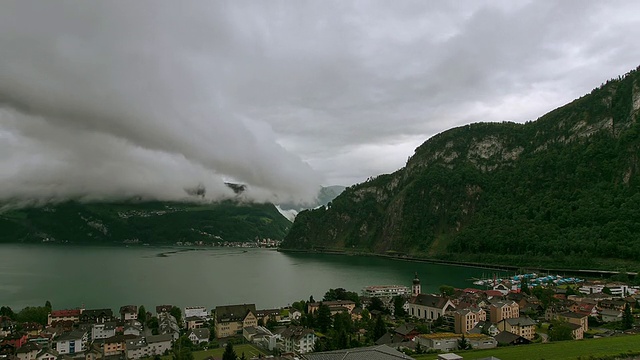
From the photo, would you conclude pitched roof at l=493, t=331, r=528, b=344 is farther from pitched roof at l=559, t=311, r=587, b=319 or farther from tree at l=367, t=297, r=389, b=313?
tree at l=367, t=297, r=389, b=313

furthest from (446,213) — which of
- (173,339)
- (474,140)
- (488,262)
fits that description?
(173,339)

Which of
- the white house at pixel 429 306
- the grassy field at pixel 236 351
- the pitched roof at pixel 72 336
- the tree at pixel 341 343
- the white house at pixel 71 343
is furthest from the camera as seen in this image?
the white house at pixel 429 306

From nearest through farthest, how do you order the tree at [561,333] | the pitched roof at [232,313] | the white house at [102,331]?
the tree at [561,333] → the white house at [102,331] → the pitched roof at [232,313]

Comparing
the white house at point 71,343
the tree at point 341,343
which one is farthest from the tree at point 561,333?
the white house at point 71,343

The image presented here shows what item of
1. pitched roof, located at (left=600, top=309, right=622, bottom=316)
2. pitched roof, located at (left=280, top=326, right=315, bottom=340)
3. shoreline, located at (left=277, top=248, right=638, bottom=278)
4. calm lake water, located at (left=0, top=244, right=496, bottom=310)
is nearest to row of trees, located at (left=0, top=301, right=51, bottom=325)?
calm lake water, located at (left=0, top=244, right=496, bottom=310)

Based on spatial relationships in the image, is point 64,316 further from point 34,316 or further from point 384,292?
point 384,292

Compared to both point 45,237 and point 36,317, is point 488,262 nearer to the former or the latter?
point 36,317

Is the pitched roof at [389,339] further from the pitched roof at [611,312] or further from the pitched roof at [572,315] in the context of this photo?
the pitched roof at [611,312]
